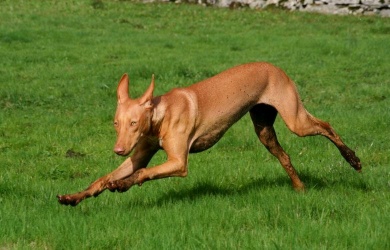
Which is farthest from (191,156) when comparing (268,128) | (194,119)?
(194,119)

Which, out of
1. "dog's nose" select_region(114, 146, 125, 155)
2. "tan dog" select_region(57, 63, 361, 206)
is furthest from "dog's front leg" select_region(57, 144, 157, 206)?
"dog's nose" select_region(114, 146, 125, 155)

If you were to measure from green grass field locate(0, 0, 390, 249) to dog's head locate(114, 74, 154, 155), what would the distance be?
0.67 m

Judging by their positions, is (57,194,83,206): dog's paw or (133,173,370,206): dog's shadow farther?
(133,173,370,206): dog's shadow

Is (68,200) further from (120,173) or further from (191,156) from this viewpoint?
(191,156)

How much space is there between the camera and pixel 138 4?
3222 centimetres

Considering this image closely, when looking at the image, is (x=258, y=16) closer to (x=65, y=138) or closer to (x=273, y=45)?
(x=273, y=45)

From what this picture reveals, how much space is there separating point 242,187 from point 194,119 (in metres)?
1.23

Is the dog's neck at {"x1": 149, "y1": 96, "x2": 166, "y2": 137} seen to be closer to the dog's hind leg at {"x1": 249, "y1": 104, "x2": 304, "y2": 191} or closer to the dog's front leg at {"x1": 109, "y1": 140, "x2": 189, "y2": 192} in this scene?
the dog's front leg at {"x1": 109, "y1": 140, "x2": 189, "y2": 192}

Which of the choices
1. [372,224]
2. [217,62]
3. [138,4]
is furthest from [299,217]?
[138,4]

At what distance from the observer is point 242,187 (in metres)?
8.29

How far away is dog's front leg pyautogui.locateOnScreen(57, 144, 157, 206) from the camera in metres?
7.10

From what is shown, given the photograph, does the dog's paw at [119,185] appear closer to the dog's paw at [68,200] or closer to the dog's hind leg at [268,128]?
the dog's paw at [68,200]

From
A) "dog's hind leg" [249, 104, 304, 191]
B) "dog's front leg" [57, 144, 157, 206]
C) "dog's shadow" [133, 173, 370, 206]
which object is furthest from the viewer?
"dog's hind leg" [249, 104, 304, 191]

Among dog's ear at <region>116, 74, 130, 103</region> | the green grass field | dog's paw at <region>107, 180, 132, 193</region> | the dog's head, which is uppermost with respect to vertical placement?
dog's ear at <region>116, 74, 130, 103</region>
